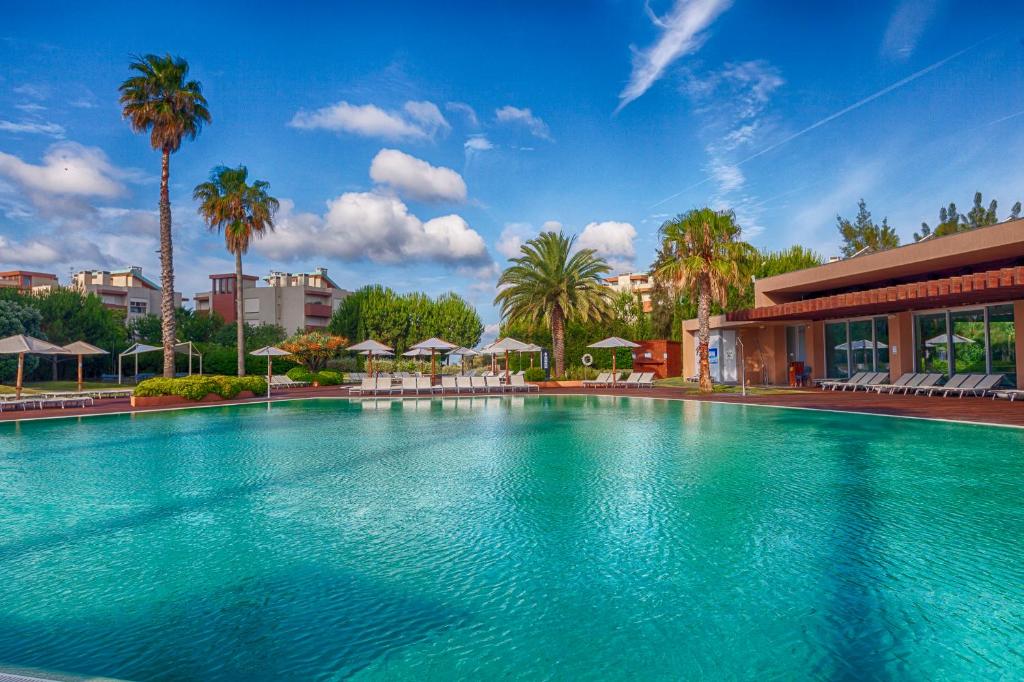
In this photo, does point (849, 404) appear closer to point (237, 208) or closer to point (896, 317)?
point (896, 317)

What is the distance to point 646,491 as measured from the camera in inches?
319

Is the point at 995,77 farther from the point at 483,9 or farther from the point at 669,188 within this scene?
the point at 483,9

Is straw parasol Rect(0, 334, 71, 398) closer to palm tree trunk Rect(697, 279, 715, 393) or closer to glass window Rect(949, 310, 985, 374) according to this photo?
palm tree trunk Rect(697, 279, 715, 393)

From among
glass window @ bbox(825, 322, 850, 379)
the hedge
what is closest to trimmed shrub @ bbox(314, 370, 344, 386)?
the hedge

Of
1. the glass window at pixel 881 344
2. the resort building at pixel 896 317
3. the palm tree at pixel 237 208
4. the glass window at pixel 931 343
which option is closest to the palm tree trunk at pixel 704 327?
the resort building at pixel 896 317

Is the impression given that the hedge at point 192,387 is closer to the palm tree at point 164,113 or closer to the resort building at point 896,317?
the palm tree at point 164,113

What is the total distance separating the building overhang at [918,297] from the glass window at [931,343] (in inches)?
42.5

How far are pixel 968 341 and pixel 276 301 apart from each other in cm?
6365

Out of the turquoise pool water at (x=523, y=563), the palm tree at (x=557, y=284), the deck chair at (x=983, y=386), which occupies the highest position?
the palm tree at (x=557, y=284)

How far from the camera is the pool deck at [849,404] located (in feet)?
49.6

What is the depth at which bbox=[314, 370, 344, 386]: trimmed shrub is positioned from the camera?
107 feet

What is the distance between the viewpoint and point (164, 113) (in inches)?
880

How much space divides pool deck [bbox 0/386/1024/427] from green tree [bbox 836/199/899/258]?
117ft

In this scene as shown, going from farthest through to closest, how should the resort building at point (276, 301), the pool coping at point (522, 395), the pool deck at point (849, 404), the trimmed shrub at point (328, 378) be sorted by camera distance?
1. the resort building at point (276, 301)
2. the trimmed shrub at point (328, 378)
3. the pool deck at point (849, 404)
4. the pool coping at point (522, 395)
